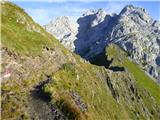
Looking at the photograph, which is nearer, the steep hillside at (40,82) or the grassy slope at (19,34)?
the steep hillside at (40,82)

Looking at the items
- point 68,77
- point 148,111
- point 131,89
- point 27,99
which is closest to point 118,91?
point 131,89

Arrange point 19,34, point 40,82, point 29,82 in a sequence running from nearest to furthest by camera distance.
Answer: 1. point 29,82
2. point 40,82
3. point 19,34

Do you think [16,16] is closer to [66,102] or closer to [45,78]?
[45,78]

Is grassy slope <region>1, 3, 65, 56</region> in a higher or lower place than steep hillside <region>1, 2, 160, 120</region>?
higher

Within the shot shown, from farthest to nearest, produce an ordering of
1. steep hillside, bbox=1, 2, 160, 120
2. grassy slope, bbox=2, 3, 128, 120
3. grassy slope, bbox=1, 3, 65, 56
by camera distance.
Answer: grassy slope, bbox=1, 3, 65, 56 < steep hillside, bbox=1, 2, 160, 120 < grassy slope, bbox=2, 3, 128, 120

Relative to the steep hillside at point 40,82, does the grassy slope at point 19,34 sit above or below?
above

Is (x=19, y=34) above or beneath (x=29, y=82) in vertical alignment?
above

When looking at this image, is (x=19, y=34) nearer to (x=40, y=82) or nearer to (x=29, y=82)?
(x=40, y=82)

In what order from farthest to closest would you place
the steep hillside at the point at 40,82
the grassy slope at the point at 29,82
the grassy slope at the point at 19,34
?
the grassy slope at the point at 19,34 → the steep hillside at the point at 40,82 → the grassy slope at the point at 29,82

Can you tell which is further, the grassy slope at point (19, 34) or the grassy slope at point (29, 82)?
the grassy slope at point (19, 34)

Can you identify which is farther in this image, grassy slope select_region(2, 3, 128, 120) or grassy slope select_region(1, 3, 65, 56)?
grassy slope select_region(1, 3, 65, 56)

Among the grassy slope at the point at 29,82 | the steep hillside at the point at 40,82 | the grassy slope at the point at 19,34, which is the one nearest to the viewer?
the grassy slope at the point at 29,82

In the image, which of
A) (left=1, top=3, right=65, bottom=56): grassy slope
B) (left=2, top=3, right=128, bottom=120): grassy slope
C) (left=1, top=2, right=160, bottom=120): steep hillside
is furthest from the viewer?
(left=1, top=3, right=65, bottom=56): grassy slope

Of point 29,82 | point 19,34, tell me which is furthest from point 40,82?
point 19,34
